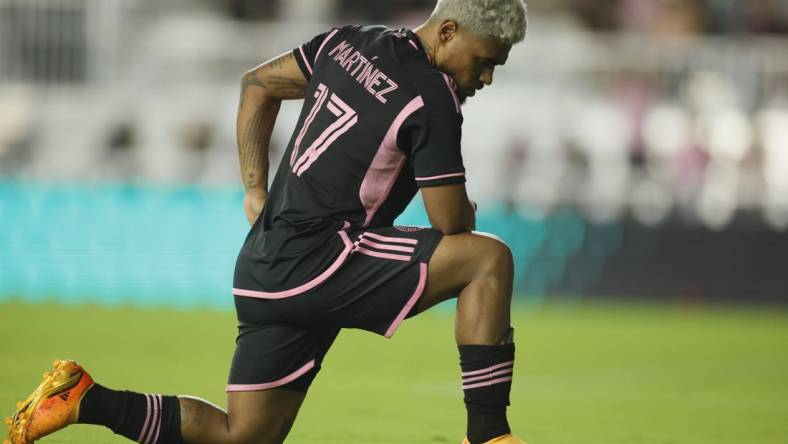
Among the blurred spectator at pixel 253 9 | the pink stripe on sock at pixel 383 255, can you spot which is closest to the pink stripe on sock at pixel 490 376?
the pink stripe on sock at pixel 383 255

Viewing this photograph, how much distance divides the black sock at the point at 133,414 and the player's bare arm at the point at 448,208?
1.18 metres

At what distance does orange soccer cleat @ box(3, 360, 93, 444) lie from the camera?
190 inches

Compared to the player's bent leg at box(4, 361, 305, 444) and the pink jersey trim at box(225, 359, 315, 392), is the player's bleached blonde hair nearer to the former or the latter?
the pink jersey trim at box(225, 359, 315, 392)

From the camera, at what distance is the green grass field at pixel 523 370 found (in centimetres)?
671

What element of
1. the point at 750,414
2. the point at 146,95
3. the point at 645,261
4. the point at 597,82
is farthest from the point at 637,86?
the point at 750,414

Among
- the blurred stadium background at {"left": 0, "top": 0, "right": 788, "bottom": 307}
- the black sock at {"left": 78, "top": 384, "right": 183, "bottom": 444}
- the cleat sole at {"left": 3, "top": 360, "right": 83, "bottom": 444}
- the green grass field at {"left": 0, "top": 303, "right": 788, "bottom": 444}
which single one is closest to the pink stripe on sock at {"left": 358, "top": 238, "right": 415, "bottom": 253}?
the black sock at {"left": 78, "top": 384, "right": 183, "bottom": 444}

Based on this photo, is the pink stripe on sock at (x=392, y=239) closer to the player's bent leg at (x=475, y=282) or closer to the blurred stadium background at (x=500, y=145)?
the player's bent leg at (x=475, y=282)

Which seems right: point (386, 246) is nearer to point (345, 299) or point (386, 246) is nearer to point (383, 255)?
point (383, 255)

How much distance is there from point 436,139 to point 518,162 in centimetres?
1036

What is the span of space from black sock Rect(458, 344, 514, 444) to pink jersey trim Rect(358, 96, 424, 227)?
60 centimetres

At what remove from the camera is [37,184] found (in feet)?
43.9

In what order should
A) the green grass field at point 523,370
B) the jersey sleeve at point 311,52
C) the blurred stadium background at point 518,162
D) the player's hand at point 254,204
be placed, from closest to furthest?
the jersey sleeve at point 311,52, the player's hand at point 254,204, the green grass field at point 523,370, the blurred stadium background at point 518,162

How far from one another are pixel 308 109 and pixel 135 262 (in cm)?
873

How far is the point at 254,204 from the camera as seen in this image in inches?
211
